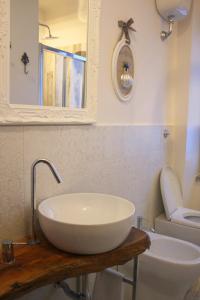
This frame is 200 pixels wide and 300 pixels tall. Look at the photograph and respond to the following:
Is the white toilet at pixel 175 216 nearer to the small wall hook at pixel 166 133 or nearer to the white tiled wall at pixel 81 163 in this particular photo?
the white tiled wall at pixel 81 163

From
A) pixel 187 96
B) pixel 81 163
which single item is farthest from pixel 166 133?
pixel 81 163

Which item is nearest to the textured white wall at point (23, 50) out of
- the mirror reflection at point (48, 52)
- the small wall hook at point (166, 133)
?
the mirror reflection at point (48, 52)

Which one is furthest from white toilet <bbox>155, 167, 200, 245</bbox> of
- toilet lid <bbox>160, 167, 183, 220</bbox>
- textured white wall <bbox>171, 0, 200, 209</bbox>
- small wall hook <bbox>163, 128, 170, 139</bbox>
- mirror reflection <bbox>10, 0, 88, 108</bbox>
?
mirror reflection <bbox>10, 0, 88, 108</bbox>

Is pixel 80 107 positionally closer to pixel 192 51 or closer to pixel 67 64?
pixel 67 64

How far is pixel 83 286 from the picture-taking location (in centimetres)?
150

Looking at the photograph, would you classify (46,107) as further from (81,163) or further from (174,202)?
(174,202)

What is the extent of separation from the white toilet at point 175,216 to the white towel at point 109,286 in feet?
2.73

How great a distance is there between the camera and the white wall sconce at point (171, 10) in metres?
1.99

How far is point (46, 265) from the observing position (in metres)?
1.00

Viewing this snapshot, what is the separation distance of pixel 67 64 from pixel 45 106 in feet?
0.87

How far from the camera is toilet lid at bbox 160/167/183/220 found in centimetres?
219

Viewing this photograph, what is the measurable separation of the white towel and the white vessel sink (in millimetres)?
312

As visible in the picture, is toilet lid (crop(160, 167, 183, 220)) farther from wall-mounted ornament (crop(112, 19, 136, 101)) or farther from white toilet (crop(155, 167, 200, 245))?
wall-mounted ornament (crop(112, 19, 136, 101))

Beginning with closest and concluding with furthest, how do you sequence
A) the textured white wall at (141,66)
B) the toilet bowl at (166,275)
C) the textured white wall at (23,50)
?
the textured white wall at (23,50) < the toilet bowl at (166,275) < the textured white wall at (141,66)
